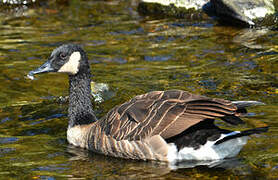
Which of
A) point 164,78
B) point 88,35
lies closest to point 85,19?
point 88,35

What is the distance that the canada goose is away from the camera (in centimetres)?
659

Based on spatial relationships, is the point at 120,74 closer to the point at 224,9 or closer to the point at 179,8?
the point at 224,9

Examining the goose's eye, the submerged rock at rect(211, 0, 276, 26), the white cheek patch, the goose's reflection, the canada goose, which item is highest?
the submerged rock at rect(211, 0, 276, 26)

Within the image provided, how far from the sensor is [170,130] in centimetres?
679

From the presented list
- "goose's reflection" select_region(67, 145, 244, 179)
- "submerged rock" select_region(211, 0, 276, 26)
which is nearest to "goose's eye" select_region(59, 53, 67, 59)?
"goose's reflection" select_region(67, 145, 244, 179)

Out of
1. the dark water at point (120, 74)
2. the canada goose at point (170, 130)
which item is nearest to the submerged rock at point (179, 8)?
the dark water at point (120, 74)

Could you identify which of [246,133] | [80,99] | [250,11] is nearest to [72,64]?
[80,99]

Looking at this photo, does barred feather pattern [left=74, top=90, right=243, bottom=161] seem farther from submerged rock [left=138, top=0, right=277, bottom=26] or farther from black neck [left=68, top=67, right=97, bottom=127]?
submerged rock [left=138, top=0, right=277, bottom=26]

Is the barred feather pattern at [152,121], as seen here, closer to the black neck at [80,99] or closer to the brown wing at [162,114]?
the brown wing at [162,114]

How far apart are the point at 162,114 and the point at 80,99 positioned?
6.08 ft

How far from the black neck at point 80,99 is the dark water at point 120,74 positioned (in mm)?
434

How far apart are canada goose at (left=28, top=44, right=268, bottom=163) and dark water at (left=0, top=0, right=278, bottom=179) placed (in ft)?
0.59

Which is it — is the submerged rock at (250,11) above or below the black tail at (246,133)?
above

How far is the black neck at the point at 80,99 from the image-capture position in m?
8.31
